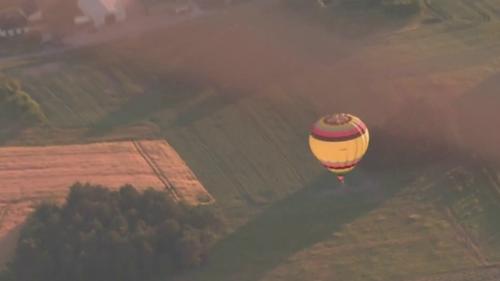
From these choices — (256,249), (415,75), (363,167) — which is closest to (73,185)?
(256,249)

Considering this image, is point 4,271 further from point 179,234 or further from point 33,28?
point 33,28

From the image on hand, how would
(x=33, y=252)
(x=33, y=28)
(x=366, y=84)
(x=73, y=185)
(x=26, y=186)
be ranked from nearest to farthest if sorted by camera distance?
(x=33, y=252), (x=73, y=185), (x=26, y=186), (x=366, y=84), (x=33, y=28)

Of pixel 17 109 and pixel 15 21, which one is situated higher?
pixel 15 21

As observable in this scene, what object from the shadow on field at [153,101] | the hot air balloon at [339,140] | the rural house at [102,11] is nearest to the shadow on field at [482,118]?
the hot air balloon at [339,140]

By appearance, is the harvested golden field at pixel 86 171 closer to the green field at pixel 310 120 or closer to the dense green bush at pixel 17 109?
the green field at pixel 310 120

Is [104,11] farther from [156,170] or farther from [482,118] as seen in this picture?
[482,118]

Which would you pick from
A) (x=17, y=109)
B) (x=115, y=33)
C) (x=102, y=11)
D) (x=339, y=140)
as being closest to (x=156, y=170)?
(x=17, y=109)
